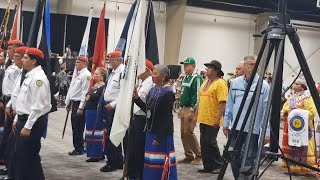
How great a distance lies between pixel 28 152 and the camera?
4.88 meters

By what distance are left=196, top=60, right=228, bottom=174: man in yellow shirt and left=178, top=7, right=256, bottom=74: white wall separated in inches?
647

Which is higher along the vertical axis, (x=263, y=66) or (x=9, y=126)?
(x=263, y=66)

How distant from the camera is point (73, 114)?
25.7 feet

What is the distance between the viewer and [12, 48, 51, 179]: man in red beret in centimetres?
482

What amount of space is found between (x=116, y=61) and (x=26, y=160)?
87.3 inches

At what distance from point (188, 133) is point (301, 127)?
175 cm

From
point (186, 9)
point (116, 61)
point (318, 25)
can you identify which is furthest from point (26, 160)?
point (318, 25)

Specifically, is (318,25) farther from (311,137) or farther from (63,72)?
(311,137)

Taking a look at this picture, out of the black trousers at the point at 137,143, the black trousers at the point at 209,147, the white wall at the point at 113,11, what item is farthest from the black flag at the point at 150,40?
the white wall at the point at 113,11

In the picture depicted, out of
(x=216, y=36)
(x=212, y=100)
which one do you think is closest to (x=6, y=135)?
(x=212, y=100)

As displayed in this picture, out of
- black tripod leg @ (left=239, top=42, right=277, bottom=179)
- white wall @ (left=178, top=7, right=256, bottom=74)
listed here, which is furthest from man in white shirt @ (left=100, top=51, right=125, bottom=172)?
white wall @ (left=178, top=7, right=256, bottom=74)

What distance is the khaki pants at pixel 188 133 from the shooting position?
24.0 ft

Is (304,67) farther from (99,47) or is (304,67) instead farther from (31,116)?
(99,47)

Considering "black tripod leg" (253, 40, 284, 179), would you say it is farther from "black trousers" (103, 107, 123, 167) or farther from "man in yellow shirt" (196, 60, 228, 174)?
"black trousers" (103, 107, 123, 167)
